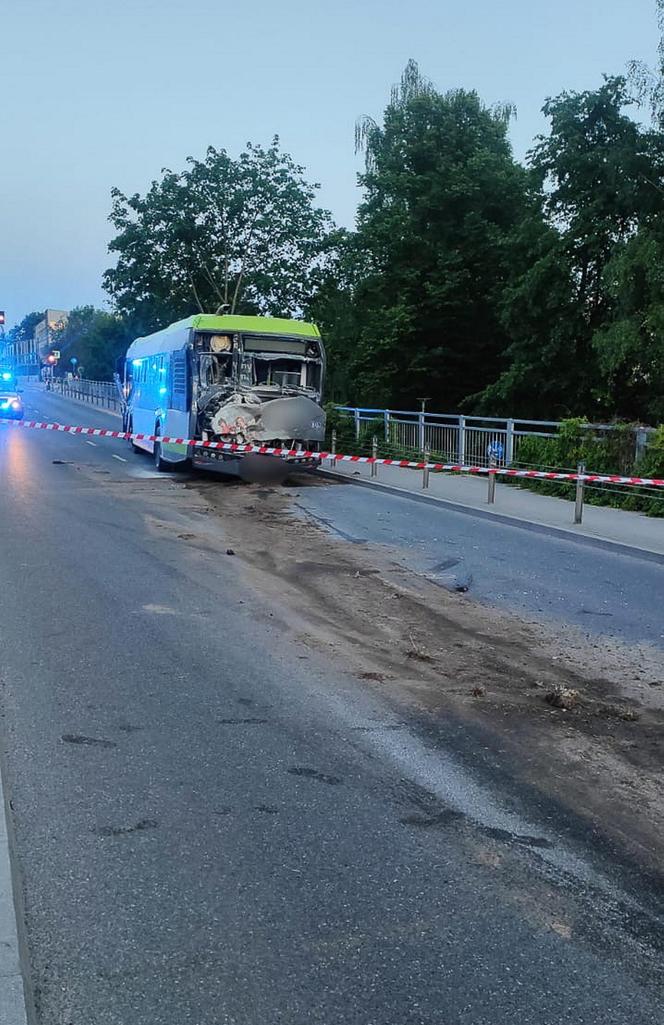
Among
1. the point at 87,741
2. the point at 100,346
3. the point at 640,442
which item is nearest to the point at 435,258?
the point at 640,442

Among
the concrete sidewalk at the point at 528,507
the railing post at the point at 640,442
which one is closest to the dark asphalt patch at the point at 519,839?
the concrete sidewalk at the point at 528,507

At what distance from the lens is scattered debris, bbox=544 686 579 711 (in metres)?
6.25

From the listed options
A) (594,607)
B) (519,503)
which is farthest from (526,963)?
(519,503)

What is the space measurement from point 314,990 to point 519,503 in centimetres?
1478

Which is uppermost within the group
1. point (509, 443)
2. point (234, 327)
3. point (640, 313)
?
point (640, 313)

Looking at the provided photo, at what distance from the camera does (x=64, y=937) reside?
354cm

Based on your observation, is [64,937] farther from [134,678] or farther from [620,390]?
[620,390]

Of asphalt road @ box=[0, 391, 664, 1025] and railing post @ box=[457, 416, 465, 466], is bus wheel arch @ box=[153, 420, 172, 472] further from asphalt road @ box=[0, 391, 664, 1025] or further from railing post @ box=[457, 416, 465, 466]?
asphalt road @ box=[0, 391, 664, 1025]

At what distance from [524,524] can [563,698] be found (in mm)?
8911

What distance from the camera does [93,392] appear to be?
3066 inches

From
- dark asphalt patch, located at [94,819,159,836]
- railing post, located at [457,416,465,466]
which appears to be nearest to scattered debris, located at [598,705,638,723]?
dark asphalt patch, located at [94,819,159,836]

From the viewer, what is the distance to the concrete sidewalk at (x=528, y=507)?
1382 centimetres

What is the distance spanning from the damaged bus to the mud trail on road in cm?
904

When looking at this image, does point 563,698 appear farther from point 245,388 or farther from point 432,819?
point 245,388
